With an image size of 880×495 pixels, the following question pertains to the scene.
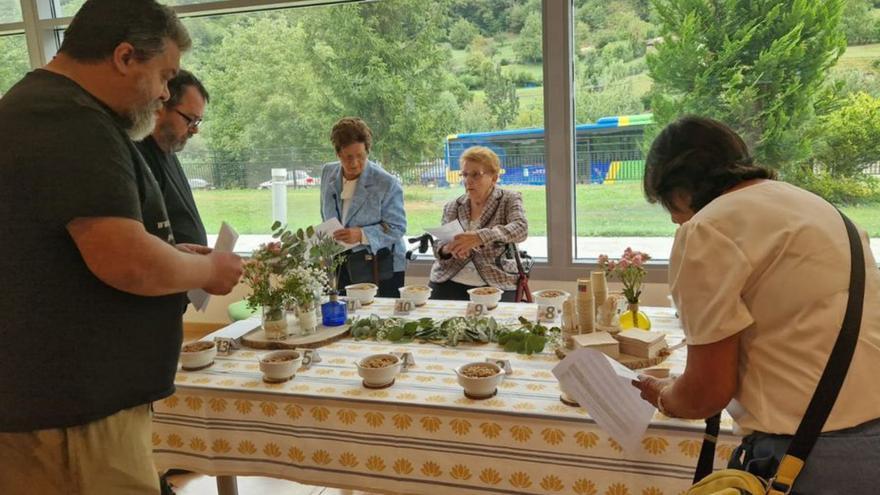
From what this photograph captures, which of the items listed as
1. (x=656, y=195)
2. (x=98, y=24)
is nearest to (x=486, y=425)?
(x=656, y=195)

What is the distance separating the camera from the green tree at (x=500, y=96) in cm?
398

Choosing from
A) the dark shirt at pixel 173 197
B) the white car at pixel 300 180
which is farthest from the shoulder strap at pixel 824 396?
the white car at pixel 300 180

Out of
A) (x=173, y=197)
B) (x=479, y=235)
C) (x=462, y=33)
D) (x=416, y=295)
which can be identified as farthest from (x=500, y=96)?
(x=173, y=197)

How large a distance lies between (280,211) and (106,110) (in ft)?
11.7

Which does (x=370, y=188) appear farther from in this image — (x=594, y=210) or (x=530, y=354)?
(x=530, y=354)

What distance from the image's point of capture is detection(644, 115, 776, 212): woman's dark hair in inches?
45.1

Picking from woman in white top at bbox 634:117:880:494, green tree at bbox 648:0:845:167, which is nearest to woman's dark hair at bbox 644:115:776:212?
woman in white top at bbox 634:117:880:494

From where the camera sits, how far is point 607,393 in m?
1.38

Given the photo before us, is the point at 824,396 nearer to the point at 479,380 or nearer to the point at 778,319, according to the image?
the point at 778,319

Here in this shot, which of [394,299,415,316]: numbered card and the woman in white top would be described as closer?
the woman in white top

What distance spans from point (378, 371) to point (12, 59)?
495cm

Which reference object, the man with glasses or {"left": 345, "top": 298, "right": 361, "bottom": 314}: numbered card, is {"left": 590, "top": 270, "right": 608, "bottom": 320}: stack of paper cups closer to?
{"left": 345, "top": 298, "right": 361, "bottom": 314}: numbered card

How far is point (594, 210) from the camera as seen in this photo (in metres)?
3.98

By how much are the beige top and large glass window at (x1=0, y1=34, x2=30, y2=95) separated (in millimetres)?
5551
